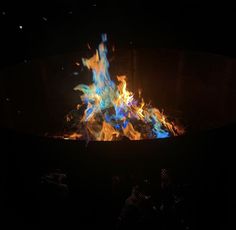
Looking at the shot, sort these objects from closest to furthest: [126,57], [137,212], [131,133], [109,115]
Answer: [137,212], [131,133], [109,115], [126,57]

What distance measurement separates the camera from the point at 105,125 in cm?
232

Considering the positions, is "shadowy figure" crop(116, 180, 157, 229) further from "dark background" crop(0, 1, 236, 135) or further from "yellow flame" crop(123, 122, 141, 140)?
"dark background" crop(0, 1, 236, 135)

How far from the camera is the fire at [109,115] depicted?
2326 mm

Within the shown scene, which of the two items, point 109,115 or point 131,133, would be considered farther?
point 109,115

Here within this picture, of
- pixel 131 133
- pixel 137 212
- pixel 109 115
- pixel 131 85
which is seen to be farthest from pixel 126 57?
pixel 137 212

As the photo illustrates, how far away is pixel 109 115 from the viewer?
Result: 2.47 metres

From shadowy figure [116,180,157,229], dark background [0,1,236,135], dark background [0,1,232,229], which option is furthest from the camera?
dark background [0,1,236,135]

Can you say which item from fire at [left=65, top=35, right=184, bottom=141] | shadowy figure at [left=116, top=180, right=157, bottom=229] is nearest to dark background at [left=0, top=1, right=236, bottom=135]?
fire at [left=65, top=35, right=184, bottom=141]

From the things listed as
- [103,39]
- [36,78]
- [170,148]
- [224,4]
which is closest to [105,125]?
[36,78]

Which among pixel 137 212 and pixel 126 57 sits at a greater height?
pixel 126 57

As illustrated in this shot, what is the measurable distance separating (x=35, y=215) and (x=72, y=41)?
1804mm

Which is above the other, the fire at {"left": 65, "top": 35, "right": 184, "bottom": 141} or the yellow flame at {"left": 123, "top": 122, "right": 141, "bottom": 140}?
the fire at {"left": 65, "top": 35, "right": 184, "bottom": 141}

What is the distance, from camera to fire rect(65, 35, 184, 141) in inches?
91.6

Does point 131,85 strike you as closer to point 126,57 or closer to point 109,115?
point 126,57
